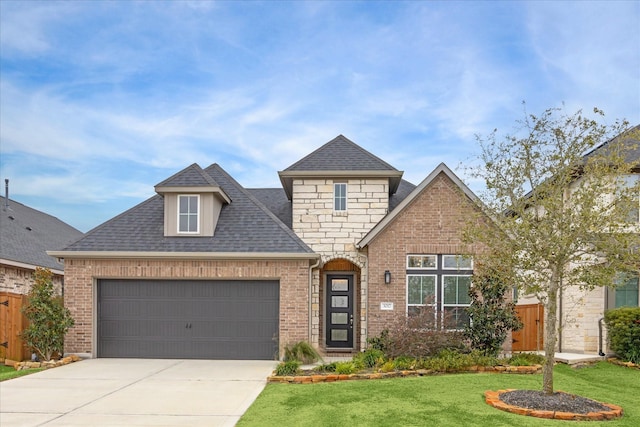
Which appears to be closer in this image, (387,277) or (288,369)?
(288,369)

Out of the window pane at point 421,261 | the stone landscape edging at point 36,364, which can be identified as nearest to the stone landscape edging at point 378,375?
the window pane at point 421,261

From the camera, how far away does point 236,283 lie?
1571cm

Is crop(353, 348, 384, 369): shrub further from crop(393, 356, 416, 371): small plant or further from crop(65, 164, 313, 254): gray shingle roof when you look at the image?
crop(65, 164, 313, 254): gray shingle roof

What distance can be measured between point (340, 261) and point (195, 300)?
4.85 metres

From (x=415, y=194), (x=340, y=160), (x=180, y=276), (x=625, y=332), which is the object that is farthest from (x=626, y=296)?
(x=180, y=276)

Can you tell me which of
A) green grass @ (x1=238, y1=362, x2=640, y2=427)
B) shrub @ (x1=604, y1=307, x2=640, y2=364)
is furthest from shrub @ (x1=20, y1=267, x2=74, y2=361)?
shrub @ (x1=604, y1=307, x2=640, y2=364)

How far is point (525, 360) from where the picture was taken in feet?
44.9

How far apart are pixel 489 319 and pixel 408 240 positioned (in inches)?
121

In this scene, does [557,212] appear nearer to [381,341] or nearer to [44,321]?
[381,341]

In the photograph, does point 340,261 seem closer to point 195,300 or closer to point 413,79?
point 195,300

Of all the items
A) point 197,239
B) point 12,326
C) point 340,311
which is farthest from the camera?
point 340,311

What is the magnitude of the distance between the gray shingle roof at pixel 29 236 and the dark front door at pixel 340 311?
9330mm

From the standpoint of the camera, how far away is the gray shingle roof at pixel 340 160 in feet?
57.1

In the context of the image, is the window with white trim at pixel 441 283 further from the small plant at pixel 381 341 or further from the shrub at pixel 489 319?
the small plant at pixel 381 341
